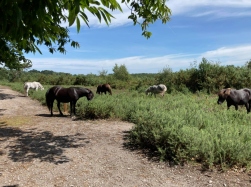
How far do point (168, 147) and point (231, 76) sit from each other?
20.7m

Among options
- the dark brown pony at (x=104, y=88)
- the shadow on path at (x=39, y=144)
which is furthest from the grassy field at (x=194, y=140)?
the dark brown pony at (x=104, y=88)

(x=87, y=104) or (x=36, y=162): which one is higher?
(x=87, y=104)

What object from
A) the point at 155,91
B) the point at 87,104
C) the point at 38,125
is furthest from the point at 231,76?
the point at 38,125

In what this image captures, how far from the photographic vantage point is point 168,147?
16.6ft

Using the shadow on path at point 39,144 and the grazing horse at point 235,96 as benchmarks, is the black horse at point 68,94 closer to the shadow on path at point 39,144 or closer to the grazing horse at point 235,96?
the shadow on path at point 39,144

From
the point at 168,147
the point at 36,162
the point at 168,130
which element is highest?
the point at 168,130

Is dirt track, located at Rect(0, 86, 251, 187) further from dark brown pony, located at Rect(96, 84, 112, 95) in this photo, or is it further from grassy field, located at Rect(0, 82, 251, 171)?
dark brown pony, located at Rect(96, 84, 112, 95)

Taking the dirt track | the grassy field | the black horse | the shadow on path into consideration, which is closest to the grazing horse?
the grassy field

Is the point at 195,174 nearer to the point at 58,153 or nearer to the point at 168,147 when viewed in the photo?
the point at 168,147

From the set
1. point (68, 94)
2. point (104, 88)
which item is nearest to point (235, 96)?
point (68, 94)

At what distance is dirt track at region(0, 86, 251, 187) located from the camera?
4.19 metres

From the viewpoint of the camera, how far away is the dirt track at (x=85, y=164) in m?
4.19

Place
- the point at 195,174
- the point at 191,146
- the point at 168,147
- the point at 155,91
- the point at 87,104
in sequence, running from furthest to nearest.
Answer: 1. the point at 155,91
2. the point at 87,104
3. the point at 168,147
4. the point at 191,146
5. the point at 195,174

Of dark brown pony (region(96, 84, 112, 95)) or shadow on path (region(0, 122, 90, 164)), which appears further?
dark brown pony (region(96, 84, 112, 95))
